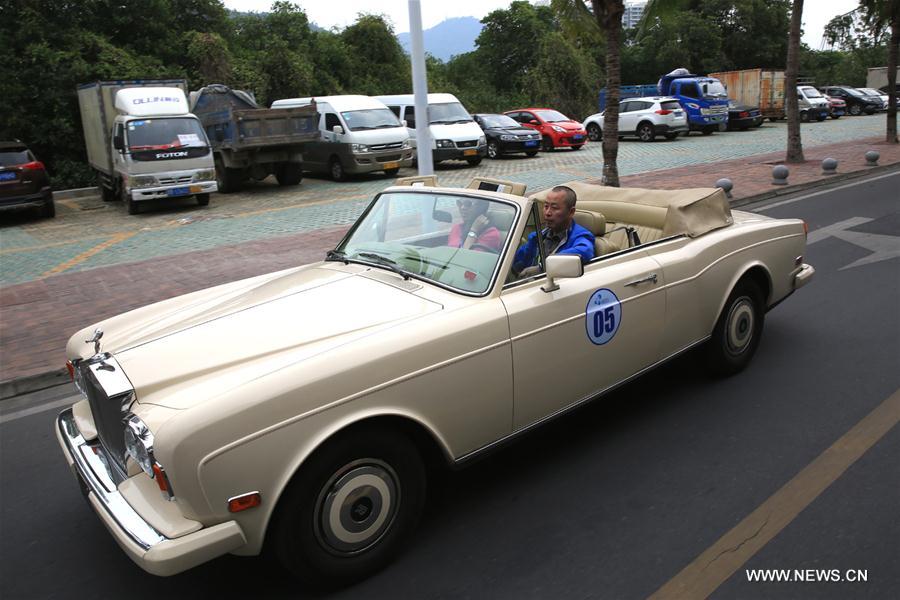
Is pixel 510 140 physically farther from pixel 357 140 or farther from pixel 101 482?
pixel 101 482

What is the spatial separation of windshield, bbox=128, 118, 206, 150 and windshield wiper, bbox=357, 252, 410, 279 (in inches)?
481

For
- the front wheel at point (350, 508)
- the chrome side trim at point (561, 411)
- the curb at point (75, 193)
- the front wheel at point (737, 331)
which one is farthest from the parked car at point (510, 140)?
the front wheel at point (350, 508)

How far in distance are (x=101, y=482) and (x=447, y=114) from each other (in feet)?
59.0

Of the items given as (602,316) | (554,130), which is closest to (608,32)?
(602,316)

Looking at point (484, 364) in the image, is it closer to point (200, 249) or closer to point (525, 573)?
point (525, 573)

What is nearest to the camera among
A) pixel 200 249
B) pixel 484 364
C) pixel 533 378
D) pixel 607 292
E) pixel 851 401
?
pixel 484 364

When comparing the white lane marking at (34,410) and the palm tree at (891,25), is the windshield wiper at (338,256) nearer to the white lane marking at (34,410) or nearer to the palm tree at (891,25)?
the white lane marking at (34,410)

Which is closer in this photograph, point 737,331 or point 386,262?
point 386,262

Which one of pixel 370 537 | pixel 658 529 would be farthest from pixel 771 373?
pixel 370 537

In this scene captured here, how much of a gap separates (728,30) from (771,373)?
53327 mm

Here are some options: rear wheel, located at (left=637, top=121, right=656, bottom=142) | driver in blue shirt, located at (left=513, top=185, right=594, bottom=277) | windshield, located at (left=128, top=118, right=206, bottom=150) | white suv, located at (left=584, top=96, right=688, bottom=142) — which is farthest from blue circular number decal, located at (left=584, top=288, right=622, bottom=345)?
rear wheel, located at (left=637, top=121, right=656, bottom=142)

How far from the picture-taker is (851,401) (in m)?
4.31

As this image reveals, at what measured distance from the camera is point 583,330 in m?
3.60

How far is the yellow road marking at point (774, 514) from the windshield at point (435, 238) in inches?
61.6
